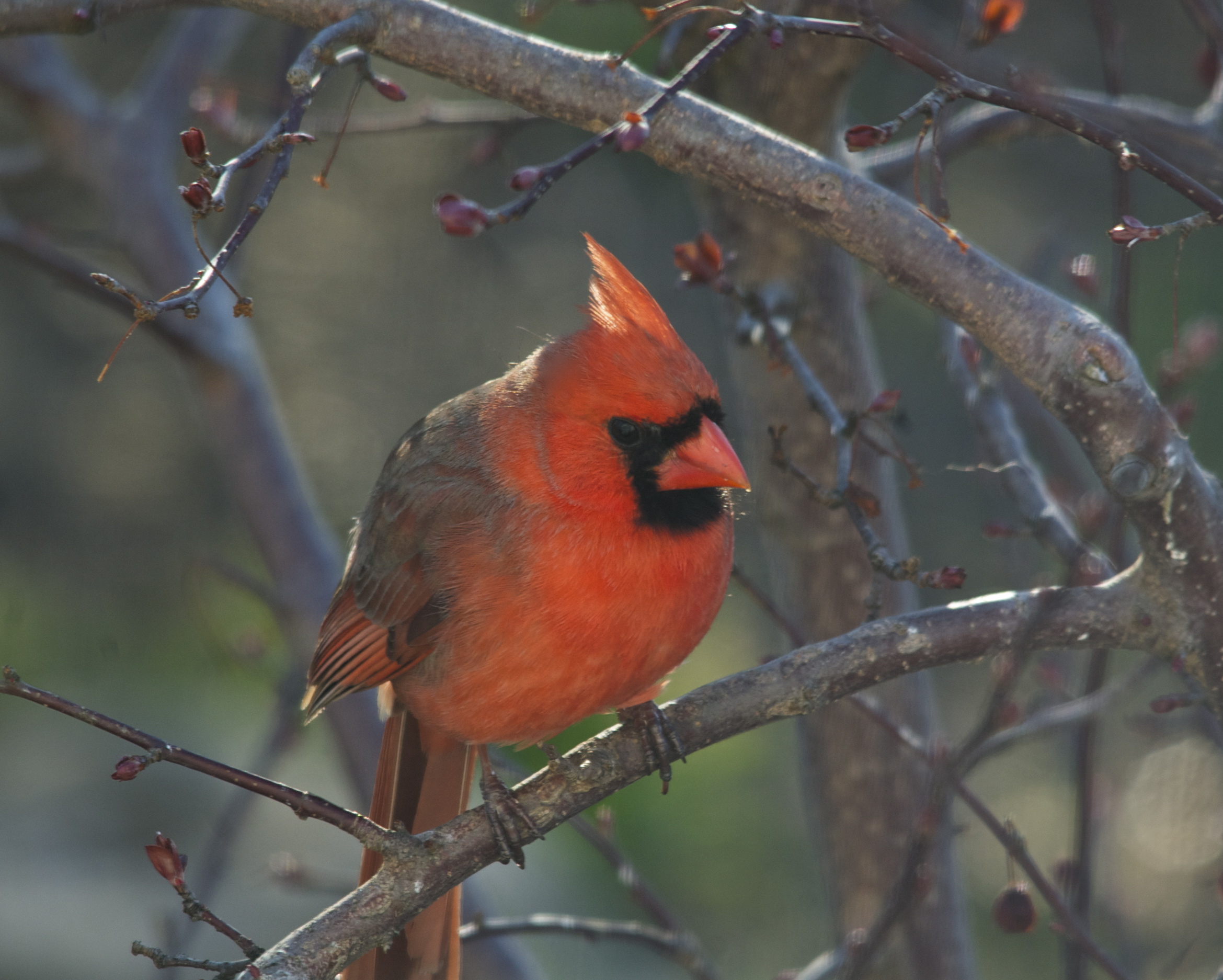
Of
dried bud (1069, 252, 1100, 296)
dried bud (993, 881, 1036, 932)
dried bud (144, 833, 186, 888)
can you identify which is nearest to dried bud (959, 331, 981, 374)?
dried bud (1069, 252, 1100, 296)

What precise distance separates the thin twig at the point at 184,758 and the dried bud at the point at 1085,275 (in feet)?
4.27

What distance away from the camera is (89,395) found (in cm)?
468

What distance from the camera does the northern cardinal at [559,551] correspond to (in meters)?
1.75

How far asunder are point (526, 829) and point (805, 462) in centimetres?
99

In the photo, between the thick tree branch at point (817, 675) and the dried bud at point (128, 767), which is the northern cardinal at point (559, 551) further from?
the dried bud at point (128, 767)

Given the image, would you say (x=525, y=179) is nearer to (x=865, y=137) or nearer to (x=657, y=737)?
(x=865, y=137)

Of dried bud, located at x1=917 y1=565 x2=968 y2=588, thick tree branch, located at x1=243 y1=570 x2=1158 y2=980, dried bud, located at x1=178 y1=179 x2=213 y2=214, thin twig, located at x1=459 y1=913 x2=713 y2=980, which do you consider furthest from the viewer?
thin twig, located at x1=459 y1=913 x2=713 y2=980

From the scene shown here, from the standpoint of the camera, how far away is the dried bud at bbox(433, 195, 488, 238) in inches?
50.5

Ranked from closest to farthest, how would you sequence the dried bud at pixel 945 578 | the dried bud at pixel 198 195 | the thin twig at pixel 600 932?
the dried bud at pixel 198 195 < the dried bud at pixel 945 578 < the thin twig at pixel 600 932

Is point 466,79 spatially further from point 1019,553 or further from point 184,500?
point 184,500

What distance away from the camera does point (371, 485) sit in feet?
14.8

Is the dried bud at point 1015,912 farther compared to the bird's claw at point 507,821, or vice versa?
the dried bud at point 1015,912

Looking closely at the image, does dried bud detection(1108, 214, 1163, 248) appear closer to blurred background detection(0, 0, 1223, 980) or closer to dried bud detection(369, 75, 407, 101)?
dried bud detection(369, 75, 407, 101)

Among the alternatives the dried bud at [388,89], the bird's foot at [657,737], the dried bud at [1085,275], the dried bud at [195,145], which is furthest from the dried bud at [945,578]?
the dried bud at [195,145]
